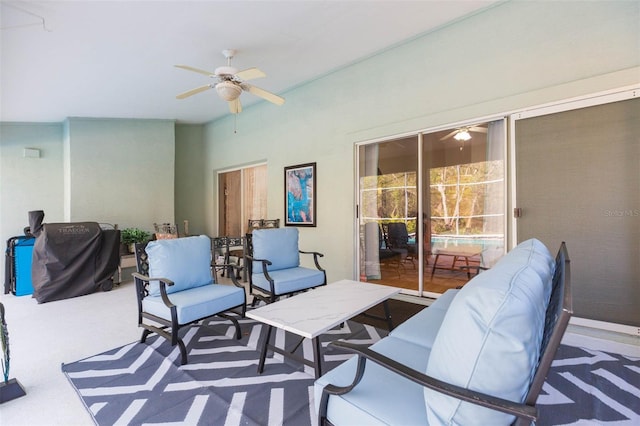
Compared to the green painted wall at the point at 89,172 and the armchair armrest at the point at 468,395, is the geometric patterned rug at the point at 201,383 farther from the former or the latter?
the green painted wall at the point at 89,172

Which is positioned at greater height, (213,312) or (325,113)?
(325,113)

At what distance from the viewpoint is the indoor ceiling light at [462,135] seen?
339 cm

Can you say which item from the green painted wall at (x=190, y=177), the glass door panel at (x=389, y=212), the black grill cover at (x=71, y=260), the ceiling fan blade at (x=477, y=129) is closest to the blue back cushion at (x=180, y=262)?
the glass door panel at (x=389, y=212)

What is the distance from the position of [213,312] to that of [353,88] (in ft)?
11.3

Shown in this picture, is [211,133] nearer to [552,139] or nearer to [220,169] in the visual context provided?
[220,169]

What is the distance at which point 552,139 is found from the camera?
2.76m

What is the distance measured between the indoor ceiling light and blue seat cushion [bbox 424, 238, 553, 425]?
9.08ft

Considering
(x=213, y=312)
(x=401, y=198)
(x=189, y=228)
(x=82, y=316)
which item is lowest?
(x=82, y=316)

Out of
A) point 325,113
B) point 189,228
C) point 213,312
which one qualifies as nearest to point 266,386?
point 213,312

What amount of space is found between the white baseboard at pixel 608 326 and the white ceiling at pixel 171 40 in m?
3.18

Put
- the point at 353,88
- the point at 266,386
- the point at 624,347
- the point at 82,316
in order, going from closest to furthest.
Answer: the point at 266,386, the point at 624,347, the point at 82,316, the point at 353,88

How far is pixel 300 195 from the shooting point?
16.2 ft

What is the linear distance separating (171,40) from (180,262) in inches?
101

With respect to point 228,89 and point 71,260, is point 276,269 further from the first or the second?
point 71,260
